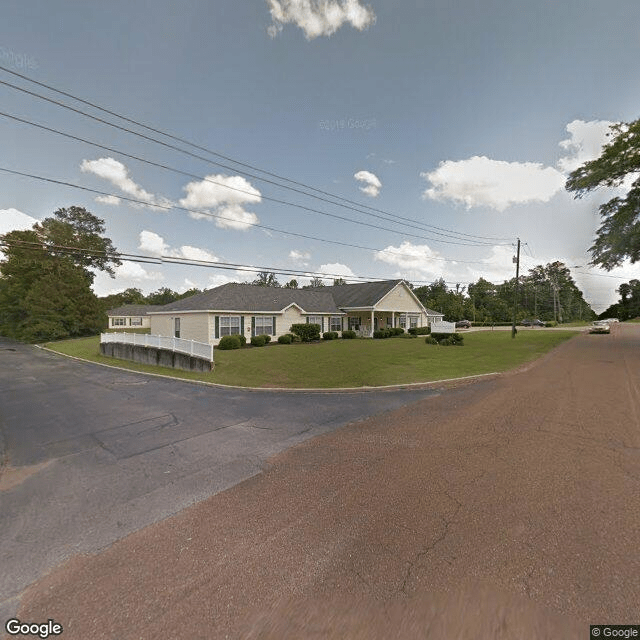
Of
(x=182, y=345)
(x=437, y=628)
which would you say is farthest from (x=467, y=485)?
(x=182, y=345)

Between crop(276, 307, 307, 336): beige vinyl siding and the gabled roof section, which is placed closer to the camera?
crop(276, 307, 307, 336): beige vinyl siding

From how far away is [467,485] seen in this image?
4.11m

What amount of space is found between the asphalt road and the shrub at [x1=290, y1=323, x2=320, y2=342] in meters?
15.5

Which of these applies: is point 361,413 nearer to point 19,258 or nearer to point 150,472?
point 150,472

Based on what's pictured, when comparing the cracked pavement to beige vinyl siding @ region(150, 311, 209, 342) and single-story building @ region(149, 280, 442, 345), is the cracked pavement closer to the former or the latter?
beige vinyl siding @ region(150, 311, 209, 342)

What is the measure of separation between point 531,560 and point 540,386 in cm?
872

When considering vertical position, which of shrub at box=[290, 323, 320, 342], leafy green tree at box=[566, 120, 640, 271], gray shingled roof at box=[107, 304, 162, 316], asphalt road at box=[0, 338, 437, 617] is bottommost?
asphalt road at box=[0, 338, 437, 617]

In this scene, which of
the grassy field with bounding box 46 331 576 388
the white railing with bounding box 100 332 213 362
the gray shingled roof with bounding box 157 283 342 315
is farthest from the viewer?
the gray shingled roof with bounding box 157 283 342 315

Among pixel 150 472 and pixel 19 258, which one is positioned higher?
pixel 19 258

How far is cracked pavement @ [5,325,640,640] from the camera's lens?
2.24 m

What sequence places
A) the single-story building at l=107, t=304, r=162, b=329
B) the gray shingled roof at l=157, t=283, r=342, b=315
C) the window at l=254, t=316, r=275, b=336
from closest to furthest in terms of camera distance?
the gray shingled roof at l=157, t=283, r=342, b=315
the window at l=254, t=316, r=275, b=336
the single-story building at l=107, t=304, r=162, b=329

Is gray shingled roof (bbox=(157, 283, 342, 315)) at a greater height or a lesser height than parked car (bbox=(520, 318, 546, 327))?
greater

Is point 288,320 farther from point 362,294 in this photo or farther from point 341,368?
point 341,368

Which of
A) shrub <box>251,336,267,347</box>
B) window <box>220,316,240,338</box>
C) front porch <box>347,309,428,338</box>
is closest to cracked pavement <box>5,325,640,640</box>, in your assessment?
shrub <box>251,336,267,347</box>
